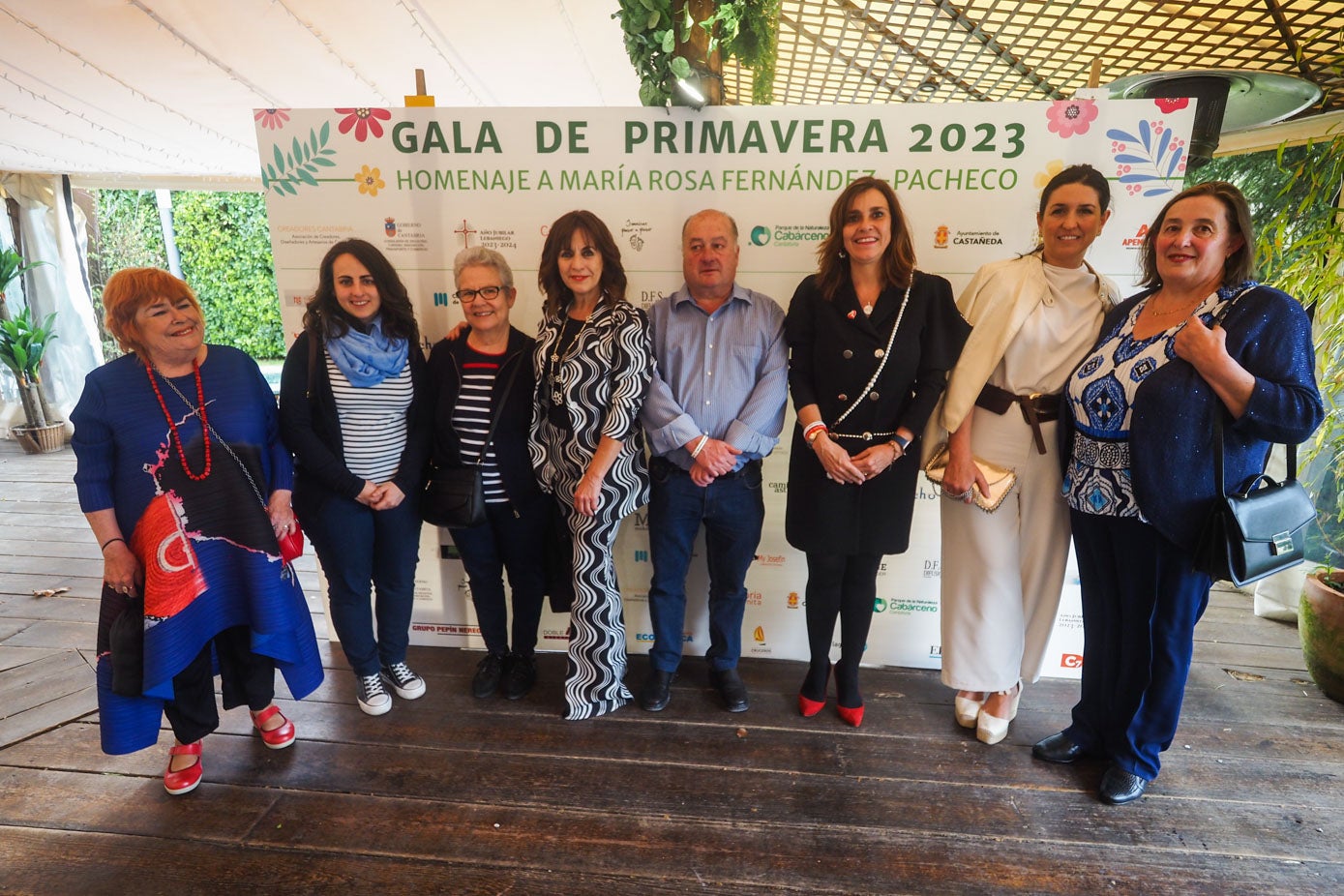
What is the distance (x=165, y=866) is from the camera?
1.62 meters

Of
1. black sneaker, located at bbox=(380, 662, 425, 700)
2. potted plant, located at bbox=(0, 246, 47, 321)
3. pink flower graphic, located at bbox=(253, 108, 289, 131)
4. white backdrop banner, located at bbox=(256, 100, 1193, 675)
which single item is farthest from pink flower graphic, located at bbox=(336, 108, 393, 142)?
potted plant, located at bbox=(0, 246, 47, 321)

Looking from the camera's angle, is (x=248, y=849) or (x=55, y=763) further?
(x=55, y=763)

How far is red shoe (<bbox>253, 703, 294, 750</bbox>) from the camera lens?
80.6 inches

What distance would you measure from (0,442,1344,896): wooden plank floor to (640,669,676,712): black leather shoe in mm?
60

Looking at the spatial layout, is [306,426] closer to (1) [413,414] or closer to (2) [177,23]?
(1) [413,414]

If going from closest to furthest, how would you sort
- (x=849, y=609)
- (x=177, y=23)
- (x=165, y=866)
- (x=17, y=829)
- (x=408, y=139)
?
(x=165, y=866)
(x=17, y=829)
(x=849, y=609)
(x=408, y=139)
(x=177, y=23)

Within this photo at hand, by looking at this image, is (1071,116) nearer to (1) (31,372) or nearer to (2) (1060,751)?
(2) (1060,751)

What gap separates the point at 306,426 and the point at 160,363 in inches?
15.1

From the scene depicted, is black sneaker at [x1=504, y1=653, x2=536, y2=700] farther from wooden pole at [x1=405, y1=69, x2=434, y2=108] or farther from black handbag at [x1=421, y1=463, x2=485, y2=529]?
wooden pole at [x1=405, y1=69, x2=434, y2=108]

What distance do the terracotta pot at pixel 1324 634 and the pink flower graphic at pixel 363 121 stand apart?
3.93 m

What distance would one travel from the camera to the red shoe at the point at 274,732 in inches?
80.6

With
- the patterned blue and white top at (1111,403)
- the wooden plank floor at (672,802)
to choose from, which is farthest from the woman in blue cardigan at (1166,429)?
the wooden plank floor at (672,802)

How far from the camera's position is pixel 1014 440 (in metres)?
1.86

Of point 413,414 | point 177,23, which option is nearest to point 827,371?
point 413,414
